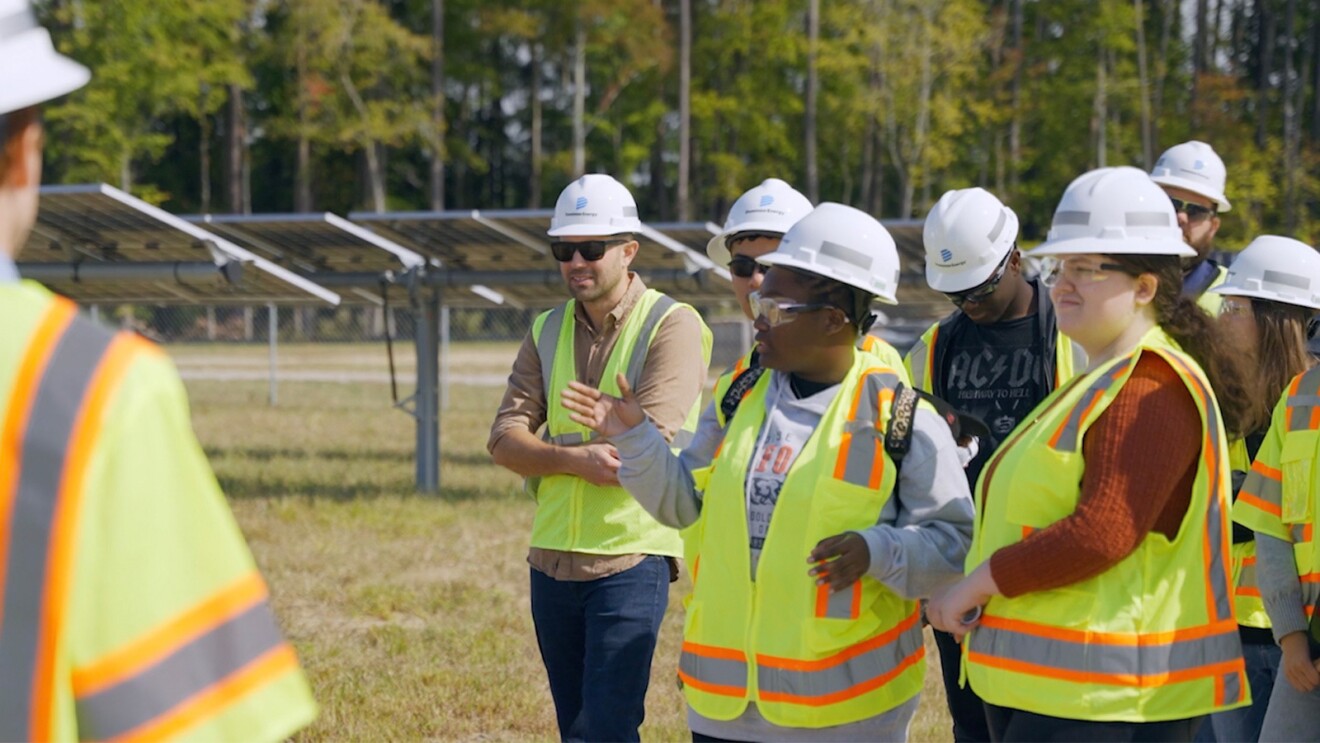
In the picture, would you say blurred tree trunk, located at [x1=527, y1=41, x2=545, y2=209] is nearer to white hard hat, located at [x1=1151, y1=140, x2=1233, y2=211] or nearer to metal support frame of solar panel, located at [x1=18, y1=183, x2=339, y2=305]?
metal support frame of solar panel, located at [x1=18, y1=183, x2=339, y2=305]

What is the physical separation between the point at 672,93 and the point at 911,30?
34.9 ft

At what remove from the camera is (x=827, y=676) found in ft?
10.7

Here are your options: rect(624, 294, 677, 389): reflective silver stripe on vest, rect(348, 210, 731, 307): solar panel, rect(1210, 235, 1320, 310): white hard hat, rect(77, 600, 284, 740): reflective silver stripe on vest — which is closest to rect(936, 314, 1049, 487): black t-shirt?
rect(1210, 235, 1320, 310): white hard hat

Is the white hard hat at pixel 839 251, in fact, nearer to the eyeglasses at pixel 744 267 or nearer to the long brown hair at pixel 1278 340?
the eyeglasses at pixel 744 267

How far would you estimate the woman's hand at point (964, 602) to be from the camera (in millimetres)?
3078

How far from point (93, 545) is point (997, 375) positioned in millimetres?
3346

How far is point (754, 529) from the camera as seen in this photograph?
334 centimetres

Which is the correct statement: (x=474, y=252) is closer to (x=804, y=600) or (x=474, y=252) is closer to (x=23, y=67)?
(x=804, y=600)

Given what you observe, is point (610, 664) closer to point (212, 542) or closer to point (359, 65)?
point (212, 542)

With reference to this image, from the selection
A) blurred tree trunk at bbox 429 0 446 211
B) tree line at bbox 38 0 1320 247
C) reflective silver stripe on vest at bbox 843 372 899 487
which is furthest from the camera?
blurred tree trunk at bbox 429 0 446 211

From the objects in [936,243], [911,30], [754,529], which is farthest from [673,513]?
[911,30]

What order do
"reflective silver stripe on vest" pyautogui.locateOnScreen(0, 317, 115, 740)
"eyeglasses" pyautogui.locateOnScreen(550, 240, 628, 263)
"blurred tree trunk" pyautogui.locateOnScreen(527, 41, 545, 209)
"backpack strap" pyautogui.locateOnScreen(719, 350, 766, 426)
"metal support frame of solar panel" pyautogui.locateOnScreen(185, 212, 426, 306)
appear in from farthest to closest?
"blurred tree trunk" pyautogui.locateOnScreen(527, 41, 545, 209)
"metal support frame of solar panel" pyautogui.locateOnScreen(185, 212, 426, 306)
"eyeglasses" pyautogui.locateOnScreen(550, 240, 628, 263)
"backpack strap" pyautogui.locateOnScreen(719, 350, 766, 426)
"reflective silver stripe on vest" pyautogui.locateOnScreen(0, 317, 115, 740)

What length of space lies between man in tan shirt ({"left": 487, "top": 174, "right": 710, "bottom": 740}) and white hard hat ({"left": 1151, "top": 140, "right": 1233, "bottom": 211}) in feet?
6.24

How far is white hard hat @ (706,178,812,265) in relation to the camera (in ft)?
15.4
